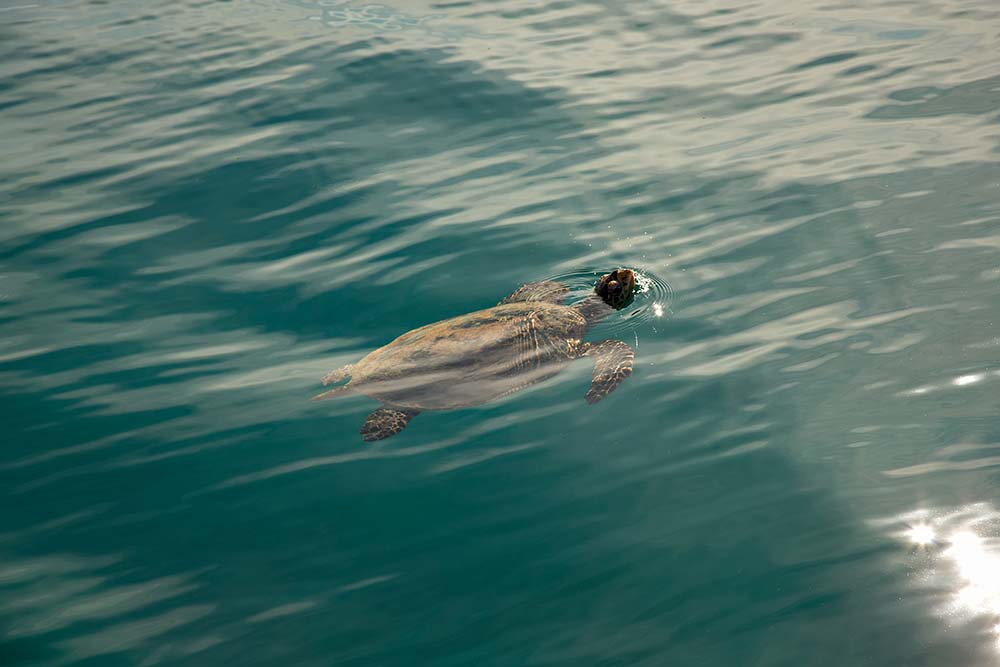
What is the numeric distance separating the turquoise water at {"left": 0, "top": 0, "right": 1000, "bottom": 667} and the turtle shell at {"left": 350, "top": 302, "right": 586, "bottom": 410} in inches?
7.9

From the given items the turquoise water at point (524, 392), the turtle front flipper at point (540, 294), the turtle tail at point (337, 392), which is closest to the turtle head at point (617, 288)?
the turquoise water at point (524, 392)

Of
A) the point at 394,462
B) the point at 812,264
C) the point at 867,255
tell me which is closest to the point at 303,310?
the point at 394,462

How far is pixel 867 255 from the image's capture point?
6.52 meters

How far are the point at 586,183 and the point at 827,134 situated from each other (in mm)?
2845

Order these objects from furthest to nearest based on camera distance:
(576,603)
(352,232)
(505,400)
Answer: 1. (352,232)
2. (505,400)
3. (576,603)

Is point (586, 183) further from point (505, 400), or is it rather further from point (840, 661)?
point (840, 661)

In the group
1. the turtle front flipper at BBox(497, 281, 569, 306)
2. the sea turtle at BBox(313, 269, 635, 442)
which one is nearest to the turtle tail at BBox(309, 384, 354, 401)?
the sea turtle at BBox(313, 269, 635, 442)

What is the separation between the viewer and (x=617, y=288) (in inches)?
247

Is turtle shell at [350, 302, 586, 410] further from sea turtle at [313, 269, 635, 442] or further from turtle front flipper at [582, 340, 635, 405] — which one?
turtle front flipper at [582, 340, 635, 405]

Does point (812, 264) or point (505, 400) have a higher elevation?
point (812, 264)

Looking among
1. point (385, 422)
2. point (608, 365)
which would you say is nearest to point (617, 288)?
point (608, 365)

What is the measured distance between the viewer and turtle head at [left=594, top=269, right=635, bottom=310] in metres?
6.20

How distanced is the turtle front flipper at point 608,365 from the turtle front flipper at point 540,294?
2.37 feet

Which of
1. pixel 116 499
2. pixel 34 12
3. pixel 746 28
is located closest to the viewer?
pixel 116 499
